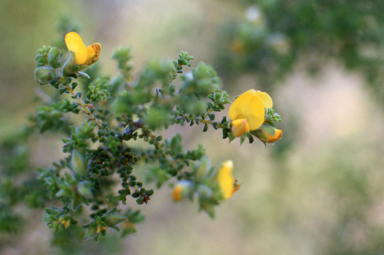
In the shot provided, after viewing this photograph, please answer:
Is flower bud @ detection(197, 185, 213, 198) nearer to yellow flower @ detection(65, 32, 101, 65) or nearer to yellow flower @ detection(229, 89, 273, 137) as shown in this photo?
yellow flower @ detection(229, 89, 273, 137)

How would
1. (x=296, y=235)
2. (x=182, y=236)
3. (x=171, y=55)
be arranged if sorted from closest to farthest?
(x=296, y=235) < (x=182, y=236) < (x=171, y=55)

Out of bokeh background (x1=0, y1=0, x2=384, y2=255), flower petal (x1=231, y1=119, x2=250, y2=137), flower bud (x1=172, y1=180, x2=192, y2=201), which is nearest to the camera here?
flower bud (x1=172, y1=180, x2=192, y2=201)

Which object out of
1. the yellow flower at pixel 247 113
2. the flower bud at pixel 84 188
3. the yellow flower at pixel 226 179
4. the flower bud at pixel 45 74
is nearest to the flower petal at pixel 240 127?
the yellow flower at pixel 247 113

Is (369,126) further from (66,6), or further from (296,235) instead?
(66,6)

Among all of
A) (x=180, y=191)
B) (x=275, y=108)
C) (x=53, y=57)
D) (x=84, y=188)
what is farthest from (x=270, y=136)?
(x=275, y=108)

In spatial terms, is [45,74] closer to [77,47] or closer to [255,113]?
[77,47]

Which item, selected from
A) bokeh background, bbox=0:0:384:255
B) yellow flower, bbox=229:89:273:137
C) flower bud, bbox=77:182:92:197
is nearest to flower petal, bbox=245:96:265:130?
yellow flower, bbox=229:89:273:137

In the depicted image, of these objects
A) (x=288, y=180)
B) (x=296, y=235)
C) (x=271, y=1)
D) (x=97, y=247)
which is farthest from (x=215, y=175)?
(x=296, y=235)
